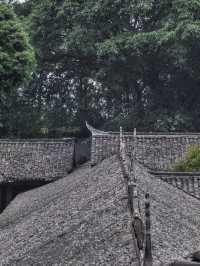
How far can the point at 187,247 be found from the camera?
12125 mm

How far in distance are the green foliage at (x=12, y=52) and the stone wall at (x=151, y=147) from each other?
444cm

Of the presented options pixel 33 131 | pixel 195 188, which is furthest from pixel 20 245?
pixel 33 131

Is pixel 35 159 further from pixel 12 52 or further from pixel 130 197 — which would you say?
pixel 130 197

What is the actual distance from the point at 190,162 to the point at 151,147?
3269mm

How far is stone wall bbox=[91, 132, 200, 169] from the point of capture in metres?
27.7

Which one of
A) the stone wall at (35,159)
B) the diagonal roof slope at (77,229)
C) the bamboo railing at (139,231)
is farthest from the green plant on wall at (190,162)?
the bamboo railing at (139,231)

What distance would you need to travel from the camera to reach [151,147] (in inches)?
1130

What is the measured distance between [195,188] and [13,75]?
33.4ft

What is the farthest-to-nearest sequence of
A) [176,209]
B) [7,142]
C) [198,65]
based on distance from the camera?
[198,65] → [7,142] → [176,209]

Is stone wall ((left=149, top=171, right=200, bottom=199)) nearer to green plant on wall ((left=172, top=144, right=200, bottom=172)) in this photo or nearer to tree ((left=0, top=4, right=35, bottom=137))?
green plant on wall ((left=172, top=144, right=200, bottom=172))

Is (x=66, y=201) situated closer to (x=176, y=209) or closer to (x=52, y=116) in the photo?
(x=176, y=209)

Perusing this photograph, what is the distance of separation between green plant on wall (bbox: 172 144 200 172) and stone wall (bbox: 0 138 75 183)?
6.61 metres

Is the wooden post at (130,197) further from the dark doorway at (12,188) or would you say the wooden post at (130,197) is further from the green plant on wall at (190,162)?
the dark doorway at (12,188)

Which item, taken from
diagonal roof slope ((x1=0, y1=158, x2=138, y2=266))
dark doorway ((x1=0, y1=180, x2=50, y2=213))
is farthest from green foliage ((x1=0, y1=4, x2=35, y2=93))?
diagonal roof slope ((x1=0, y1=158, x2=138, y2=266))
